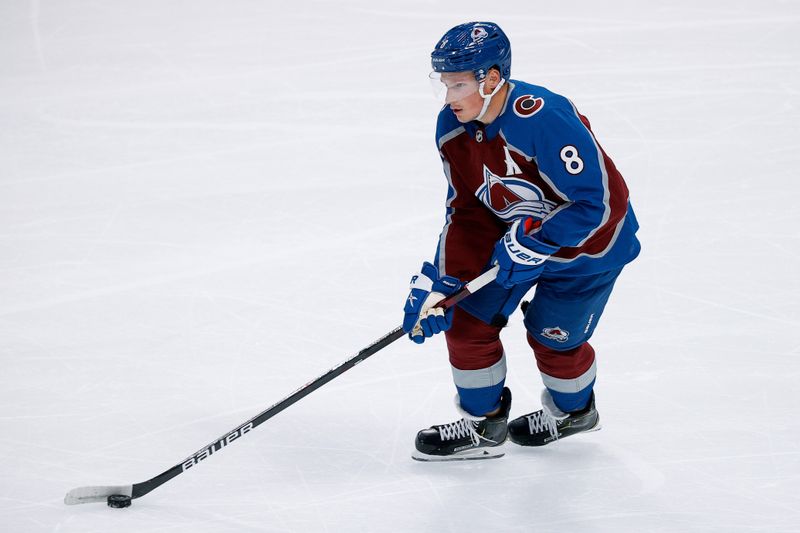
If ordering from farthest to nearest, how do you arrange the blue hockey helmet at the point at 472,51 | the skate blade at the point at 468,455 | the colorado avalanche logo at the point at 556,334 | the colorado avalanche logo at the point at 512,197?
the skate blade at the point at 468,455
the colorado avalanche logo at the point at 556,334
the colorado avalanche logo at the point at 512,197
the blue hockey helmet at the point at 472,51

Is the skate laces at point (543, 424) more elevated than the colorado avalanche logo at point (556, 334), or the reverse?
the colorado avalanche logo at point (556, 334)

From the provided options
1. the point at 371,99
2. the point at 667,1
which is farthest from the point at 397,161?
the point at 667,1

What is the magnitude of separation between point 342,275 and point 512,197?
1339 millimetres

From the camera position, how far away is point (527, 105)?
2568 mm

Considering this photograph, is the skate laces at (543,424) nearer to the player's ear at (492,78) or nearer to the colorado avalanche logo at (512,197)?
the colorado avalanche logo at (512,197)

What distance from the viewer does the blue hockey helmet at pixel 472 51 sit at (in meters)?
2.54

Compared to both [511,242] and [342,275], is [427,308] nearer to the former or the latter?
[511,242]

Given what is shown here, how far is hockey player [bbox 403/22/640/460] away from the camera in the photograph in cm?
256

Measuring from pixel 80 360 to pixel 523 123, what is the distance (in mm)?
1721

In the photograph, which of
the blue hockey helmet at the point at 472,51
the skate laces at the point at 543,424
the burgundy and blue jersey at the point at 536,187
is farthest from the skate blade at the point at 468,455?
the blue hockey helmet at the point at 472,51

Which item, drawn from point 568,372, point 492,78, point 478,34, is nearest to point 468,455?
point 568,372

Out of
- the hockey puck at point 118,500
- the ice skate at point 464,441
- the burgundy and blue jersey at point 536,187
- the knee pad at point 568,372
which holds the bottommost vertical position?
the hockey puck at point 118,500

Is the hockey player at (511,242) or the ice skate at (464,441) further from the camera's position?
the ice skate at (464,441)

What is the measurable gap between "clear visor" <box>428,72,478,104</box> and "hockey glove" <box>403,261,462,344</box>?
0.48 metres
